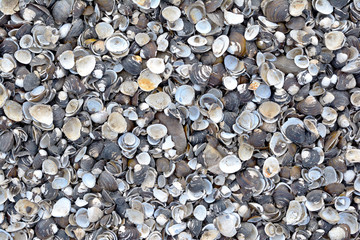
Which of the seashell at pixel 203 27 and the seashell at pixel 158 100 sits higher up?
the seashell at pixel 203 27

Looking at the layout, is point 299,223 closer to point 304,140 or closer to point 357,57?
point 304,140

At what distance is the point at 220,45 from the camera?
1.32m

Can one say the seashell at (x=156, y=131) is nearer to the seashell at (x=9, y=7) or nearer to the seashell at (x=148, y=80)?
the seashell at (x=148, y=80)

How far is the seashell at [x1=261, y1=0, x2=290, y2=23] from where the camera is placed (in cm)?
131

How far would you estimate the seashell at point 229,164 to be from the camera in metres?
1.30

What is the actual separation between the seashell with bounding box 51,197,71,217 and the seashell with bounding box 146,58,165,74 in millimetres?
615

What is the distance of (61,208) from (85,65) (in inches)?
22.2

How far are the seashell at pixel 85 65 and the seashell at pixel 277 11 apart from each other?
71 cm

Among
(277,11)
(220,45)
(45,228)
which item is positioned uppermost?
(277,11)

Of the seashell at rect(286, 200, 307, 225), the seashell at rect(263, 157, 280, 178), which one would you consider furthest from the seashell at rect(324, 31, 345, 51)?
the seashell at rect(286, 200, 307, 225)

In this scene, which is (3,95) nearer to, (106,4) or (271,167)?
(106,4)

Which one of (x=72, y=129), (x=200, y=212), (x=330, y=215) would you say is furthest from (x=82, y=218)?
(x=330, y=215)

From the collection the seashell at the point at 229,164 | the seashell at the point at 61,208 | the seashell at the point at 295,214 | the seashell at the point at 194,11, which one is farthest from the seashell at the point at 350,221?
the seashell at the point at 61,208

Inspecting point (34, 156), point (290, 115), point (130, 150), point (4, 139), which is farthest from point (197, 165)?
point (4, 139)
